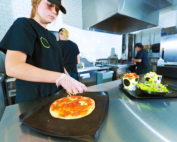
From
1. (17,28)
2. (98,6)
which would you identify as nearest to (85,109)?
(17,28)

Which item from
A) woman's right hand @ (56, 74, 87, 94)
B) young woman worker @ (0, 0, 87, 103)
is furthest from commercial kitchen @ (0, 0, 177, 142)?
woman's right hand @ (56, 74, 87, 94)

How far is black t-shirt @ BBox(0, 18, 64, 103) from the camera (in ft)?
2.19

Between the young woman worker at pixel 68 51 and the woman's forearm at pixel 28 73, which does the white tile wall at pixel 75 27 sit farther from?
the woman's forearm at pixel 28 73

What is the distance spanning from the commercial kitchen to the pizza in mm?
82

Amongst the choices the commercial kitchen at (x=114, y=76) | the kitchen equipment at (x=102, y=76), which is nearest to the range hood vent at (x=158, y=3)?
the commercial kitchen at (x=114, y=76)

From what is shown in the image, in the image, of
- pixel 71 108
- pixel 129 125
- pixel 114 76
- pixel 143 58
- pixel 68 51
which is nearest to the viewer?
pixel 129 125

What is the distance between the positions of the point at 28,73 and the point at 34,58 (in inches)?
9.7

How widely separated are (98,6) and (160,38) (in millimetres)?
3835

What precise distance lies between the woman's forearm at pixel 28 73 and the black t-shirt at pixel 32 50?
0.38ft

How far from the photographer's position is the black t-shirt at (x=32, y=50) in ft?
2.19

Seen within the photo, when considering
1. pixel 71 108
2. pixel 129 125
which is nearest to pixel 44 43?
pixel 71 108

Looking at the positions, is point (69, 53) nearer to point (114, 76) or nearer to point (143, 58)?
point (114, 76)

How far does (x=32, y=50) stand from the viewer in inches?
29.1

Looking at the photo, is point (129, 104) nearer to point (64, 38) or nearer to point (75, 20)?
point (64, 38)
